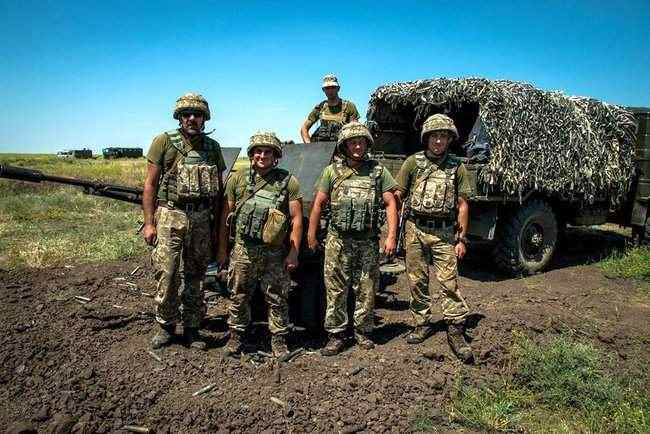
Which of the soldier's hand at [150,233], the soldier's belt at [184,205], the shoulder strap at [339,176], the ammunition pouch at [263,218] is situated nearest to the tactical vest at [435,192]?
the shoulder strap at [339,176]

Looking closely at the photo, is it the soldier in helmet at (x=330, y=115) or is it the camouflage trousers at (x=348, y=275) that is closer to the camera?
the camouflage trousers at (x=348, y=275)

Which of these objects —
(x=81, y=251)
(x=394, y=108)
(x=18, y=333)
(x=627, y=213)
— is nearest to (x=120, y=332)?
(x=18, y=333)

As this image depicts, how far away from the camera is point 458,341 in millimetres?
4074

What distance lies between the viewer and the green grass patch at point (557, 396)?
3.15 m

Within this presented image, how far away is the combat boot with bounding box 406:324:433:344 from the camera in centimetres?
428

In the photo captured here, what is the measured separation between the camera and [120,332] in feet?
14.9

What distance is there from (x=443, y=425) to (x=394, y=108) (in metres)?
5.79

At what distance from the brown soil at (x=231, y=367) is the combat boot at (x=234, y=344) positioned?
0.09m

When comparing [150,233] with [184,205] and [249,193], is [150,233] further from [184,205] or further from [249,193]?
[249,193]

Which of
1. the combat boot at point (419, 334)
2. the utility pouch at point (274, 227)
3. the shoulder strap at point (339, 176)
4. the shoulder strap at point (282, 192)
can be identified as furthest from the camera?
the combat boot at point (419, 334)

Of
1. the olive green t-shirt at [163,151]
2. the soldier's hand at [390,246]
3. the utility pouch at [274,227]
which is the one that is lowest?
the soldier's hand at [390,246]

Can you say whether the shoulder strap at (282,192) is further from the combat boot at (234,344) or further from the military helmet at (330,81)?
the military helmet at (330,81)

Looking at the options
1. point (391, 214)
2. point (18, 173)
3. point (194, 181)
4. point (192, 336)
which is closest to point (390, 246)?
point (391, 214)

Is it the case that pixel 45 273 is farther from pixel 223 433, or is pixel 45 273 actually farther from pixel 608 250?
pixel 608 250
